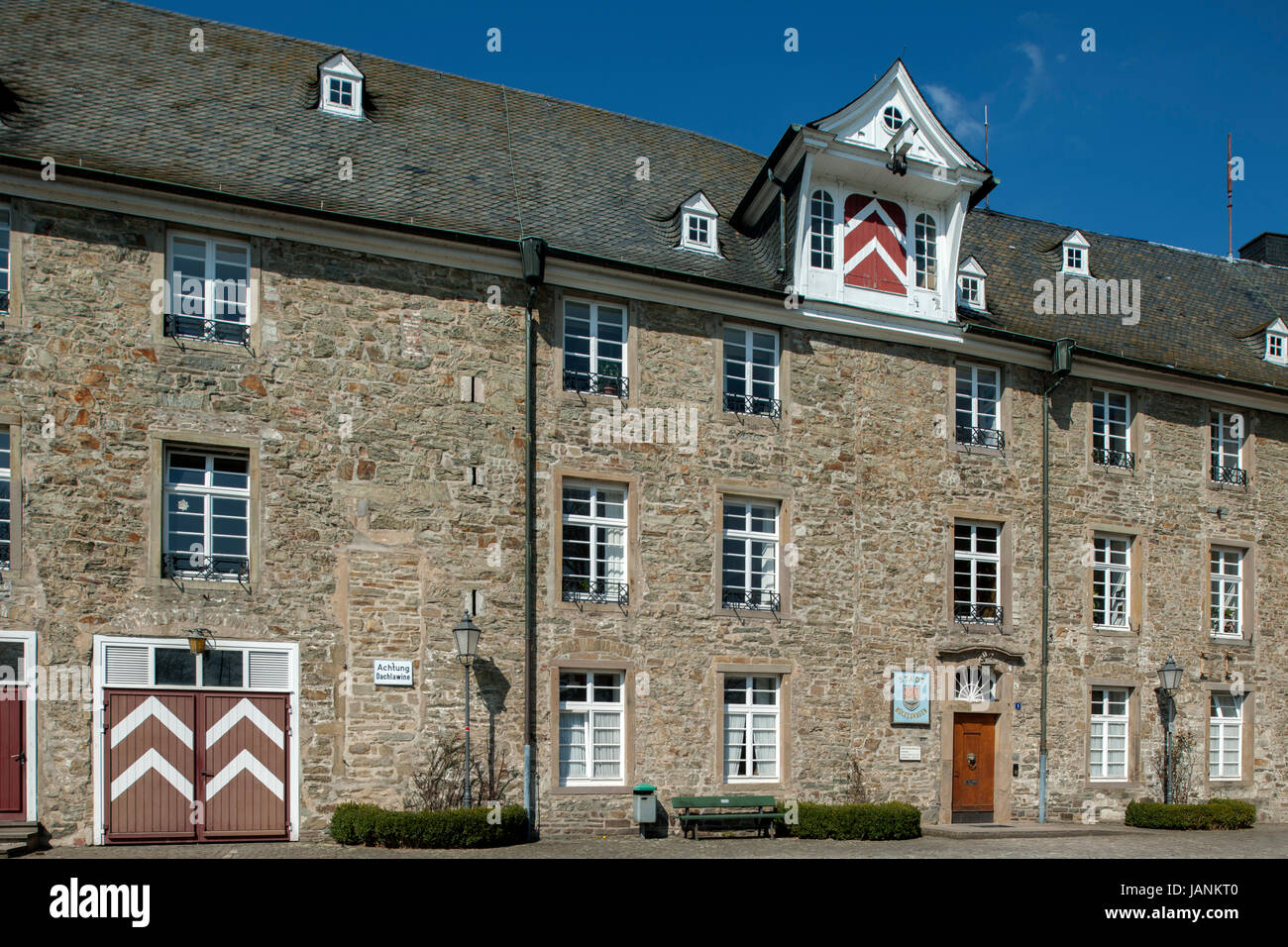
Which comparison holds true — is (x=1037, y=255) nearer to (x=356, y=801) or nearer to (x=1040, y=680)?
(x=1040, y=680)

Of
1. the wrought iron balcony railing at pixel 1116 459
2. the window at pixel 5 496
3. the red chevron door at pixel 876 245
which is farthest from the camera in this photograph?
the wrought iron balcony railing at pixel 1116 459

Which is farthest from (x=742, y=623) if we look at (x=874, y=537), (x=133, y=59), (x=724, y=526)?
(x=133, y=59)

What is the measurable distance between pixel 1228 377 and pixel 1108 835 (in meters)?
8.69

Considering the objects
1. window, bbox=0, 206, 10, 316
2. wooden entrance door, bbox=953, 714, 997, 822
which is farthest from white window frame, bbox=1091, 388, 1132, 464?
window, bbox=0, 206, 10, 316

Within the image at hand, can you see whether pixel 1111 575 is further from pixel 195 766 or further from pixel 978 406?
pixel 195 766

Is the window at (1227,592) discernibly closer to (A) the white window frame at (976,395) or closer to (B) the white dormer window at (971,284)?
(A) the white window frame at (976,395)

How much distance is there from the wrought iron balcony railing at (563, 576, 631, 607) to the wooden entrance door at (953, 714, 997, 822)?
5886 millimetres

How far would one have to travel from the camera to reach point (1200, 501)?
21.7 meters

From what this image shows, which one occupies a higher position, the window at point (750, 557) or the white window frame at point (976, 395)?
the white window frame at point (976, 395)

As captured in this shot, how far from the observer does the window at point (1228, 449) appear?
22.2m

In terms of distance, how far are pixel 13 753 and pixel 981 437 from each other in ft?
47.2

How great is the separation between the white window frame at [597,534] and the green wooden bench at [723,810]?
9.48 ft

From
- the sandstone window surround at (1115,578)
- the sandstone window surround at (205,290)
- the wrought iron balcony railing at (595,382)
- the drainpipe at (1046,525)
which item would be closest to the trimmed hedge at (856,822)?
the drainpipe at (1046,525)

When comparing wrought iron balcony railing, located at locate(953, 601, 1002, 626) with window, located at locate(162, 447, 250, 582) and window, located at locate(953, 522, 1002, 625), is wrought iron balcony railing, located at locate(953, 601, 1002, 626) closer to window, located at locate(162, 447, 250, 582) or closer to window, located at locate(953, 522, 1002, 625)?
window, located at locate(953, 522, 1002, 625)
